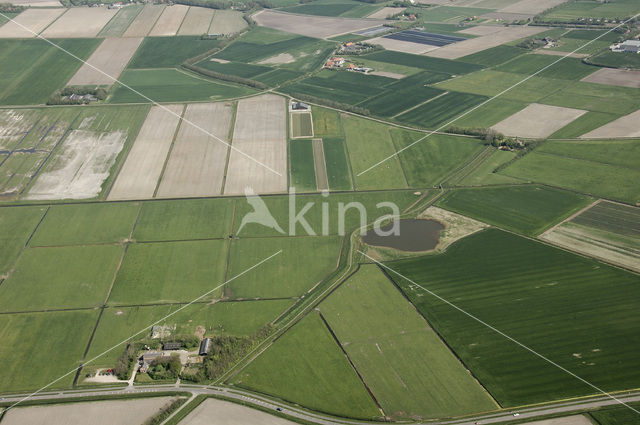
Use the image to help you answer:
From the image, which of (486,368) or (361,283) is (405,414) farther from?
(361,283)

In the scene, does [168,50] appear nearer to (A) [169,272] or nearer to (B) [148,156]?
(B) [148,156]

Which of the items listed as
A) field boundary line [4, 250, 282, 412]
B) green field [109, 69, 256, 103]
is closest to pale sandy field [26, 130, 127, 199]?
green field [109, 69, 256, 103]

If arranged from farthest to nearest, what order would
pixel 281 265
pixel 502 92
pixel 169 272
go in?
pixel 502 92
pixel 281 265
pixel 169 272

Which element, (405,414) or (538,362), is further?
(538,362)

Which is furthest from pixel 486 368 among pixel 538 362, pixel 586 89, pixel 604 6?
pixel 604 6

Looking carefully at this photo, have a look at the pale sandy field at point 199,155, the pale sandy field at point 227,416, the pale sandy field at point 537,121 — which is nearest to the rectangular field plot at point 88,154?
the pale sandy field at point 199,155

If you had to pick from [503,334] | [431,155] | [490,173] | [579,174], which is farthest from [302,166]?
[579,174]

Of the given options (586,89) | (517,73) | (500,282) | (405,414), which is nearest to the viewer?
(405,414)
